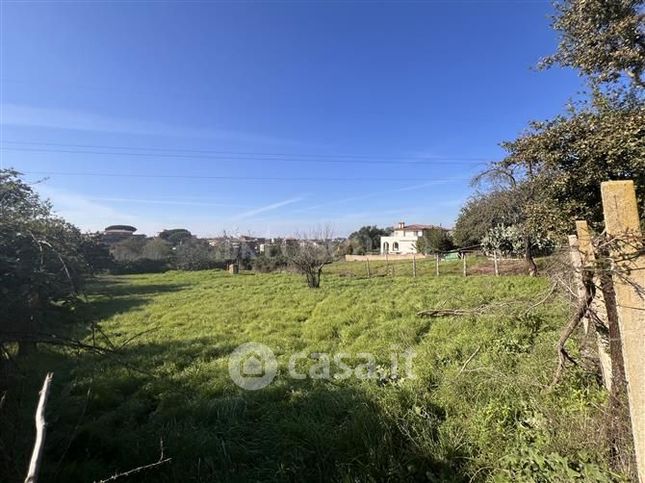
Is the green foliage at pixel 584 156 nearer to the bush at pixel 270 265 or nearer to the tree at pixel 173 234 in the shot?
the bush at pixel 270 265

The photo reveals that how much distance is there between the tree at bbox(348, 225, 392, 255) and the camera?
46209mm

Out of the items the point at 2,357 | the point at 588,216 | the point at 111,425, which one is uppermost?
the point at 588,216

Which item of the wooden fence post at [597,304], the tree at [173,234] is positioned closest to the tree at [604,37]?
the wooden fence post at [597,304]

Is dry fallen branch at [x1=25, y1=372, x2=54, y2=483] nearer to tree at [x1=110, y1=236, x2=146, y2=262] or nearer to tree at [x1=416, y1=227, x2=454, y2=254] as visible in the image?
tree at [x1=416, y1=227, x2=454, y2=254]

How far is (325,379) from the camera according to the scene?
381 centimetres

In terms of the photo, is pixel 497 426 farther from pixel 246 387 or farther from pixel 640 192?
pixel 640 192

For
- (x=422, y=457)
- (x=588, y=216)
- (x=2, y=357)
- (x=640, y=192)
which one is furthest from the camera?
(x=588, y=216)

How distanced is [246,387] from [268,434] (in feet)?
3.46

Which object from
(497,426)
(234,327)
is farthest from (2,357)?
(234,327)

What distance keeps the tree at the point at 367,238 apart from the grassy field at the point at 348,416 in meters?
40.7

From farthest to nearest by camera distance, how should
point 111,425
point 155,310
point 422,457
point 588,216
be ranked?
point 155,310 → point 588,216 → point 111,425 → point 422,457

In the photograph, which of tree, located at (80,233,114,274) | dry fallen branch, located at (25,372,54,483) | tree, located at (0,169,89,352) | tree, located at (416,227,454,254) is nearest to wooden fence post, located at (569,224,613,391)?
dry fallen branch, located at (25,372,54,483)

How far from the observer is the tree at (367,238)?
152 ft

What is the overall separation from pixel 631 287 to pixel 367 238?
4765cm
